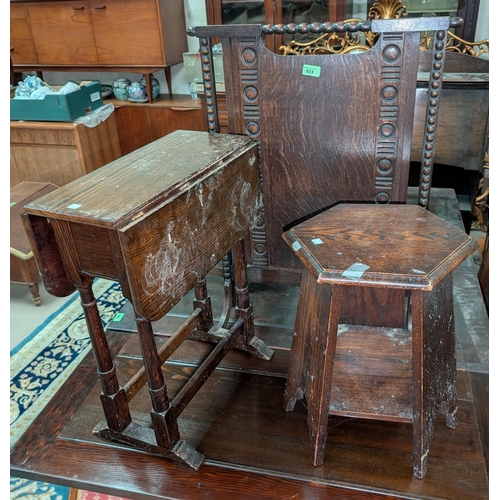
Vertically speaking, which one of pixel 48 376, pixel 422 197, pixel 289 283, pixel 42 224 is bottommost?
pixel 48 376

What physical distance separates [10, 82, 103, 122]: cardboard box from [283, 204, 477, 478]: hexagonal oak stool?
2.67m

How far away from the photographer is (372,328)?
4.83 ft

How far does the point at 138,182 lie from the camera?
1.19 m

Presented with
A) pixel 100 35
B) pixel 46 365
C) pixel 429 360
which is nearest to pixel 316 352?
pixel 429 360

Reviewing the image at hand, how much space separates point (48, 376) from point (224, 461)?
115 cm

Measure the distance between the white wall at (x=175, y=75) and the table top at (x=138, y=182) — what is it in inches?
99.0

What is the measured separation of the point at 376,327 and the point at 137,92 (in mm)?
2923

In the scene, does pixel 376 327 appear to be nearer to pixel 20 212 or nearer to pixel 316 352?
pixel 316 352

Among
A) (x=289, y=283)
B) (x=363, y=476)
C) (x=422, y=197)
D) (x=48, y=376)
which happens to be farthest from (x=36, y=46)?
(x=363, y=476)

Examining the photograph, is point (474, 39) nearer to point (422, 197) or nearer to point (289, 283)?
point (422, 197)

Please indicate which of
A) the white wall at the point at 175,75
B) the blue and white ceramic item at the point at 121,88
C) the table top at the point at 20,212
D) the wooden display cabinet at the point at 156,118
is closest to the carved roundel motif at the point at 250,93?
the table top at the point at 20,212

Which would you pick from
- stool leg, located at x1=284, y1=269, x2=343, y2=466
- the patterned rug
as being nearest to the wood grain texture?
stool leg, located at x1=284, y1=269, x2=343, y2=466

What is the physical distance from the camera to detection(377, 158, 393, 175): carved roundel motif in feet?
5.20

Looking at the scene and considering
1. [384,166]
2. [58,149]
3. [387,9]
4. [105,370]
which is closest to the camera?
[105,370]
